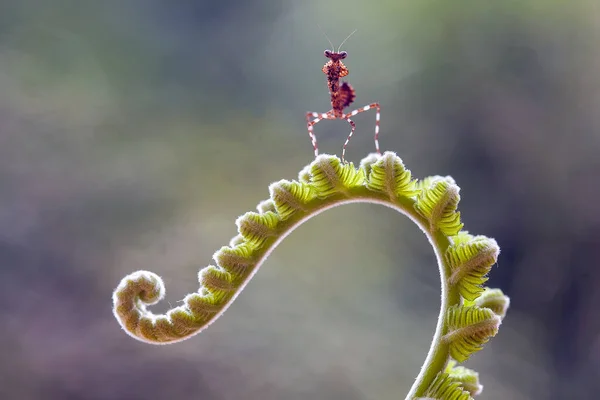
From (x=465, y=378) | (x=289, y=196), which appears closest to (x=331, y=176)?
(x=289, y=196)

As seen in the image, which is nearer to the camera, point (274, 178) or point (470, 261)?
point (470, 261)

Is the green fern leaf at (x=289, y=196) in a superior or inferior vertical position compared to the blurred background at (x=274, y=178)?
inferior

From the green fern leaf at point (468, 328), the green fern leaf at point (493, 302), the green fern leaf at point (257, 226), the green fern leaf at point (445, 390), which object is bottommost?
the green fern leaf at point (445, 390)

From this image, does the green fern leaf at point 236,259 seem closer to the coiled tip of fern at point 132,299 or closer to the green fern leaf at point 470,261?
the coiled tip of fern at point 132,299

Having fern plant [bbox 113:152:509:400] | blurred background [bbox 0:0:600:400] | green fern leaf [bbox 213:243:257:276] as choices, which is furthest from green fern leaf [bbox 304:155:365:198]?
blurred background [bbox 0:0:600:400]

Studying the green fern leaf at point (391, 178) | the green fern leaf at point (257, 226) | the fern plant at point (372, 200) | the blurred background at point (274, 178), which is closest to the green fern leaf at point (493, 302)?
the fern plant at point (372, 200)

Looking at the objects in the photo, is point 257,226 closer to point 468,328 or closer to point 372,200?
point 372,200
